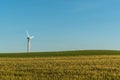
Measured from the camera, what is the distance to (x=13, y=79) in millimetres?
16688

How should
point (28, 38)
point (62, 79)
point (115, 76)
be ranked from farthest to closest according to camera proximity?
point (28, 38) → point (115, 76) → point (62, 79)

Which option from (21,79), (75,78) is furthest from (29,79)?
(75,78)

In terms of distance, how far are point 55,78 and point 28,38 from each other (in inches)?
2525

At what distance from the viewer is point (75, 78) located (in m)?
16.8

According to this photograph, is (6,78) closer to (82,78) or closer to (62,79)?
(62,79)

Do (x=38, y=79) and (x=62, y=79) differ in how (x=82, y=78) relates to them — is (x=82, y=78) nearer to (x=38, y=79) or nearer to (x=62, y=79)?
(x=62, y=79)

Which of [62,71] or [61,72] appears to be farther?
[62,71]

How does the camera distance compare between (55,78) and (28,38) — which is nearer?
(55,78)

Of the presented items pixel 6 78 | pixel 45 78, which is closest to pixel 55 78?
pixel 45 78

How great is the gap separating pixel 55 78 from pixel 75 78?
123cm

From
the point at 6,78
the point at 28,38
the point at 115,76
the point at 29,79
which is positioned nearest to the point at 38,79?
the point at 29,79

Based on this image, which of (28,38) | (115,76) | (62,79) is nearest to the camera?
(62,79)

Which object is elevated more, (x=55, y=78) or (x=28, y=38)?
(x=28, y=38)

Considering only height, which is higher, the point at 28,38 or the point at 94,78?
the point at 28,38
